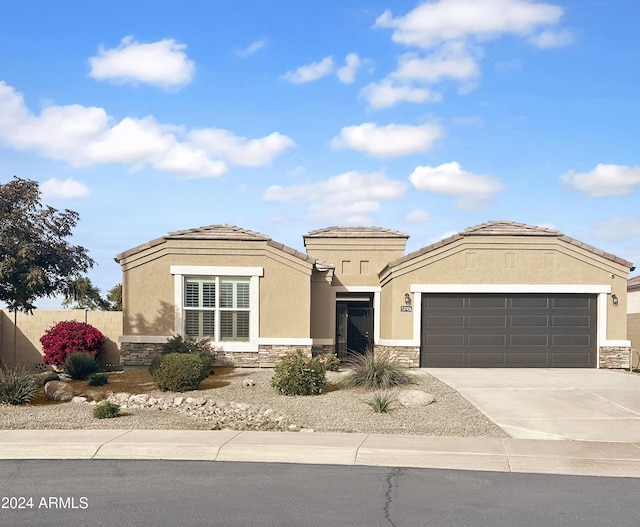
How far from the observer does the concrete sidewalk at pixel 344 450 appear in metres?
10.4

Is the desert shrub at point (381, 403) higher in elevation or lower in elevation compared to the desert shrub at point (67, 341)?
lower

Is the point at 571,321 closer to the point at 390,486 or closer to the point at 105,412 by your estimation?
the point at 105,412

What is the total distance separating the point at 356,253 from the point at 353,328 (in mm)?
2982

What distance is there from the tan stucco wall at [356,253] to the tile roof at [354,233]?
0.47 ft

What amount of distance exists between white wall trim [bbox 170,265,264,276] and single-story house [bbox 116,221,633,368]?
31 mm

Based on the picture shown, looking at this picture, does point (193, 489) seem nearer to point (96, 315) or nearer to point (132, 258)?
point (132, 258)

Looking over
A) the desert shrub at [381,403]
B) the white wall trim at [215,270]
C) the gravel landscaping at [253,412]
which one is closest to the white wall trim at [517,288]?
the gravel landscaping at [253,412]

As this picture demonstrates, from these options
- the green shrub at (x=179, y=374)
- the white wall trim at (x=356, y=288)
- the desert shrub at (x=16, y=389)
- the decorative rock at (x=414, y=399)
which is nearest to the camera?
the decorative rock at (x=414, y=399)

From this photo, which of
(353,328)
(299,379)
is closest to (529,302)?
(353,328)

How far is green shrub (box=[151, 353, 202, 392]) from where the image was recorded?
1705 cm

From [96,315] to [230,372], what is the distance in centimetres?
616

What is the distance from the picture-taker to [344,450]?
10836 mm

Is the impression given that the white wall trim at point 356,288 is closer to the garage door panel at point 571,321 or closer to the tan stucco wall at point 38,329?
the garage door panel at point 571,321

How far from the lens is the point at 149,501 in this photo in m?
8.08
